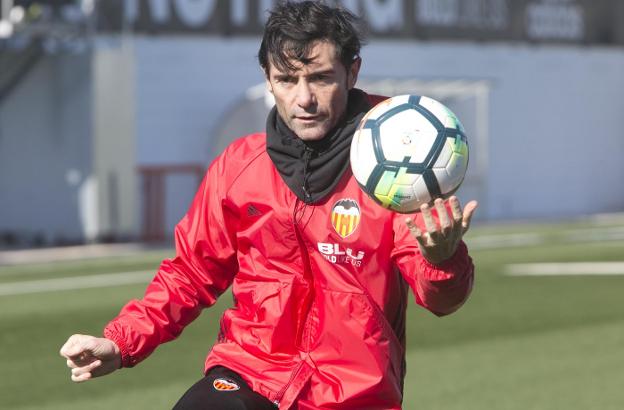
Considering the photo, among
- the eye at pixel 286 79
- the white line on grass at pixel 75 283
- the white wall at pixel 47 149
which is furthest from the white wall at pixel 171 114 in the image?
the eye at pixel 286 79

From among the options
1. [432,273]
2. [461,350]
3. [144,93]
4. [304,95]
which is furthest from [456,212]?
[144,93]

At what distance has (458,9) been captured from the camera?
3222cm

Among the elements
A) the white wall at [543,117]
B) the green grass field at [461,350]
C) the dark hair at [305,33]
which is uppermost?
the dark hair at [305,33]

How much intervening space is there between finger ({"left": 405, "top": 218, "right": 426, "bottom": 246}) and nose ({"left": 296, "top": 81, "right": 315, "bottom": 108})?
23.6 inches

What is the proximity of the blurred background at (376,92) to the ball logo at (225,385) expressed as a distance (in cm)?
439

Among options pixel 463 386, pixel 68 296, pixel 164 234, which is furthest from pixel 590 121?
pixel 463 386

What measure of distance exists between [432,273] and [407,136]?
0.52m

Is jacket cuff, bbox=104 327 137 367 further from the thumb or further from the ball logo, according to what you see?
the ball logo

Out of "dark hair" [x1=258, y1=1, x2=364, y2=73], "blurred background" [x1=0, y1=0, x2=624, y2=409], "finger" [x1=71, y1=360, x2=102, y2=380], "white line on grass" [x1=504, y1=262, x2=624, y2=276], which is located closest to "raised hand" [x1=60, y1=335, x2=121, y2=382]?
"finger" [x1=71, y1=360, x2=102, y2=380]

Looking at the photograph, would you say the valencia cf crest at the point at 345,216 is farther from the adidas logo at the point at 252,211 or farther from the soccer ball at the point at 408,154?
the adidas logo at the point at 252,211

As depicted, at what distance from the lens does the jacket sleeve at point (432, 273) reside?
14.5ft

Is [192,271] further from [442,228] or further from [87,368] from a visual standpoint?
[442,228]

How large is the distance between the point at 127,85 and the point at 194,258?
21.9 meters

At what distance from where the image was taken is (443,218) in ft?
14.0
